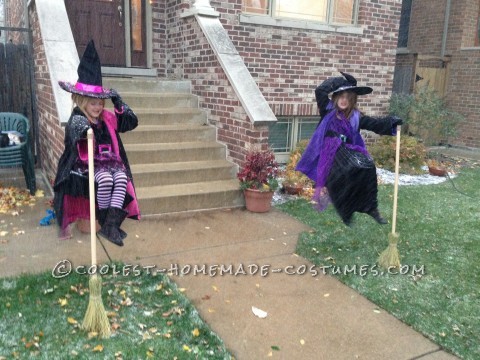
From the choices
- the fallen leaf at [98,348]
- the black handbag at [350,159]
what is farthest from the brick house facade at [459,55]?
the fallen leaf at [98,348]

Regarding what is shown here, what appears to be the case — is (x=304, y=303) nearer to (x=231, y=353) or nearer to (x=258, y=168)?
(x=231, y=353)

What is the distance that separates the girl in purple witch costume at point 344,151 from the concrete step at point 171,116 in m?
2.82

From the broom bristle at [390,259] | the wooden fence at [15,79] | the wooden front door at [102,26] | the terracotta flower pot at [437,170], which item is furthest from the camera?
the terracotta flower pot at [437,170]

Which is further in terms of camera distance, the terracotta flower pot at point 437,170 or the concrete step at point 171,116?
the terracotta flower pot at point 437,170

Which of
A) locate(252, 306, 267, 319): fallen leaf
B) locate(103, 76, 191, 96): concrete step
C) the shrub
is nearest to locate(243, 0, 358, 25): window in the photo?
locate(103, 76, 191, 96): concrete step

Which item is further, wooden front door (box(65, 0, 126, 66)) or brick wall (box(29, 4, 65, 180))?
wooden front door (box(65, 0, 126, 66))

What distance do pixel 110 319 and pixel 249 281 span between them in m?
1.25

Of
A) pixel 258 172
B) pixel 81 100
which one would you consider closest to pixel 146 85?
pixel 258 172

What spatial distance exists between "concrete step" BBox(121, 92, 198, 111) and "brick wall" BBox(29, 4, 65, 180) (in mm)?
1036

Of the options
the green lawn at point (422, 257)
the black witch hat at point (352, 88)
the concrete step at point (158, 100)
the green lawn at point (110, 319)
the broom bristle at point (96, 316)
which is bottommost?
the green lawn at point (422, 257)

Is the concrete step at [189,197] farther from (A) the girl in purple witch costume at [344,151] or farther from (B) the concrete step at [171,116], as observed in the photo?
(A) the girl in purple witch costume at [344,151]

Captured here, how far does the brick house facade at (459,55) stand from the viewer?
11828 millimetres

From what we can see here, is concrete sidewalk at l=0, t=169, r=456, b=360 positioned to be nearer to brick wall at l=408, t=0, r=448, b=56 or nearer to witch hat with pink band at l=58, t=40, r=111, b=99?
witch hat with pink band at l=58, t=40, r=111, b=99

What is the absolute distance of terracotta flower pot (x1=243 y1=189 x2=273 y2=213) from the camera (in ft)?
18.9
